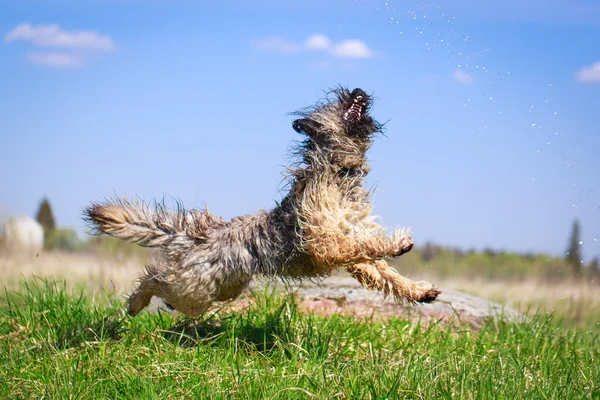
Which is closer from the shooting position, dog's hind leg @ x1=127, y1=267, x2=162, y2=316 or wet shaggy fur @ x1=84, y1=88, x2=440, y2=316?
wet shaggy fur @ x1=84, y1=88, x2=440, y2=316

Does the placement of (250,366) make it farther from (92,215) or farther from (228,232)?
(92,215)

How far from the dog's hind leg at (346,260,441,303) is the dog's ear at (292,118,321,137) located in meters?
1.09

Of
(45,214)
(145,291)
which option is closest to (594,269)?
(145,291)

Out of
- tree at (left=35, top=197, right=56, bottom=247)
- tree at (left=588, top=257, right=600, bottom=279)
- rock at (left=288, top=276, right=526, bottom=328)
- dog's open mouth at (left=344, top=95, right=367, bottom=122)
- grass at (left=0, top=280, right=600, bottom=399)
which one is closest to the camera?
grass at (left=0, top=280, right=600, bottom=399)

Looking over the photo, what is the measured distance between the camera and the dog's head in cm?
533

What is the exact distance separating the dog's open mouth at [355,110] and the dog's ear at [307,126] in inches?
9.4

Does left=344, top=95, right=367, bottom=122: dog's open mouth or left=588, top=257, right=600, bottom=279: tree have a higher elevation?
left=344, top=95, right=367, bottom=122: dog's open mouth

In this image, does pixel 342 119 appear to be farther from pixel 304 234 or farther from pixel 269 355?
pixel 269 355

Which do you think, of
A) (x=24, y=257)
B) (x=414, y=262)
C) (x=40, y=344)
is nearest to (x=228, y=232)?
(x=40, y=344)

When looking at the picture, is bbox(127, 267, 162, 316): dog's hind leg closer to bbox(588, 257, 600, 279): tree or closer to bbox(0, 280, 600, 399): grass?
bbox(0, 280, 600, 399): grass

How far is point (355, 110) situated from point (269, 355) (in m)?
2.04

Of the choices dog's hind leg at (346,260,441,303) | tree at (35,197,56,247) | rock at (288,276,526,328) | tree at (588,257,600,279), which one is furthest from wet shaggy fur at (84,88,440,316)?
tree at (35,197,56,247)

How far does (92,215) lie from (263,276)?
4.99ft

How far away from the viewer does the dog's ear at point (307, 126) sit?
5406 mm
